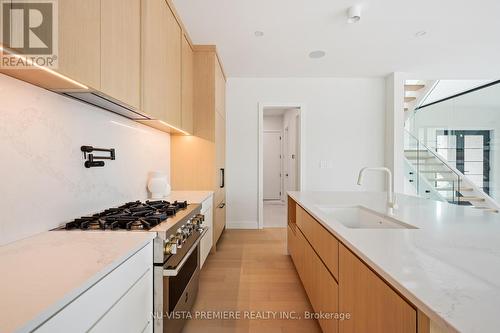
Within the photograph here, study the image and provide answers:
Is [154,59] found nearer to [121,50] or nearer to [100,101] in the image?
[121,50]

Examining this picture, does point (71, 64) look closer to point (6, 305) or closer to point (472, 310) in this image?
point (6, 305)

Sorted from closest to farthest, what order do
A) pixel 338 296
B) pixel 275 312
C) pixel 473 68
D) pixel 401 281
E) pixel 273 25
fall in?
pixel 401 281
pixel 338 296
pixel 275 312
pixel 273 25
pixel 473 68

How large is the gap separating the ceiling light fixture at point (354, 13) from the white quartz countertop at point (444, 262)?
202 cm

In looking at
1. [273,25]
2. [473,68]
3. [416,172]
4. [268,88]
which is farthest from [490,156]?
[273,25]

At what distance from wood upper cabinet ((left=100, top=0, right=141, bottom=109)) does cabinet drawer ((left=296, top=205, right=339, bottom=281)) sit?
1416 mm

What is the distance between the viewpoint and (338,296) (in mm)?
1160

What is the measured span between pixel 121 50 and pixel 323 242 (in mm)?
1631

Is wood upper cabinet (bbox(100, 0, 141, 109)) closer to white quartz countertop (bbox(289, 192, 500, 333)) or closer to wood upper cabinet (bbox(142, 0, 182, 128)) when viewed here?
wood upper cabinet (bbox(142, 0, 182, 128))

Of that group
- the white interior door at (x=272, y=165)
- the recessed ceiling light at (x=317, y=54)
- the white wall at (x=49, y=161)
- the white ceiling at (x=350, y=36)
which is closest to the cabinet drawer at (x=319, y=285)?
the white wall at (x=49, y=161)

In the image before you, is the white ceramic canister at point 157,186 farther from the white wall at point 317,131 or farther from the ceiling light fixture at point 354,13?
the ceiling light fixture at point 354,13

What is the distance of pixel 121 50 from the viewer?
1.27 m

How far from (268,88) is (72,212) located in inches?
137

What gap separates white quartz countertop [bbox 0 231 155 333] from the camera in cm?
53

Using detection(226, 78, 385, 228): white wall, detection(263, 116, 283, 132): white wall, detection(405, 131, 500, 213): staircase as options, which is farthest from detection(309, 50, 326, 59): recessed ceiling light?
detection(263, 116, 283, 132): white wall
